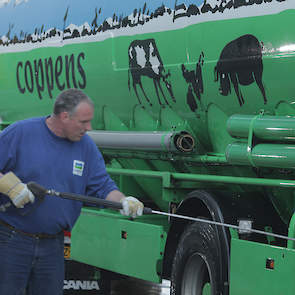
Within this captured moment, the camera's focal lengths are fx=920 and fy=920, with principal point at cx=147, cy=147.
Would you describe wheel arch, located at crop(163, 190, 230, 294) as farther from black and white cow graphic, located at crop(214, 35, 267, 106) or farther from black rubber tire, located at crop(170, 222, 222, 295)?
black and white cow graphic, located at crop(214, 35, 267, 106)

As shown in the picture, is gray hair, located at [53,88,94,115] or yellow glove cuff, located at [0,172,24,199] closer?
yellow glove cuff, located at [0,172,24,199]

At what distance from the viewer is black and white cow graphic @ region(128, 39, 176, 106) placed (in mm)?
8023

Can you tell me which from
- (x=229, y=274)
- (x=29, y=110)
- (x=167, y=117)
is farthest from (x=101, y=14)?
(x=229, y=274)

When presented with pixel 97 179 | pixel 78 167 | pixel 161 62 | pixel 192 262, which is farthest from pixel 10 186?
pixel 161 62

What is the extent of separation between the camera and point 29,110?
10.5m

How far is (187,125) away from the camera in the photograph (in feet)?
26.2

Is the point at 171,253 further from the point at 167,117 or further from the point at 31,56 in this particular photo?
the point at 31,56

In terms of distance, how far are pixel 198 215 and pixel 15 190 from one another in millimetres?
2848

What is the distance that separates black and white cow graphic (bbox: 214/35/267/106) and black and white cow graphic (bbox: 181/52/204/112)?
0.69 feet

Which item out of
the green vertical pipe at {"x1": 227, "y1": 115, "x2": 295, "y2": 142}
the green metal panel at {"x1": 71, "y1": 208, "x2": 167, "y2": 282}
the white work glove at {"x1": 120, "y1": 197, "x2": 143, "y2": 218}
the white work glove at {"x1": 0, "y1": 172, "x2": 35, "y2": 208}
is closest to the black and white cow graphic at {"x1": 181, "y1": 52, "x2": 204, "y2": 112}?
the green vertical pipe at {"x1": 227, "y1": 115, "x2": 295, "y2": 142}

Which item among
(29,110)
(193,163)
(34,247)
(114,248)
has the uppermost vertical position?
(29,110)

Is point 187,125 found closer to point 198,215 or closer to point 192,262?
point 198,215

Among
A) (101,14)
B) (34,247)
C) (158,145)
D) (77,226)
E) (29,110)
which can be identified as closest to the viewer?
(34,247)

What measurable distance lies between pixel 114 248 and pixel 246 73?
2.64 m
